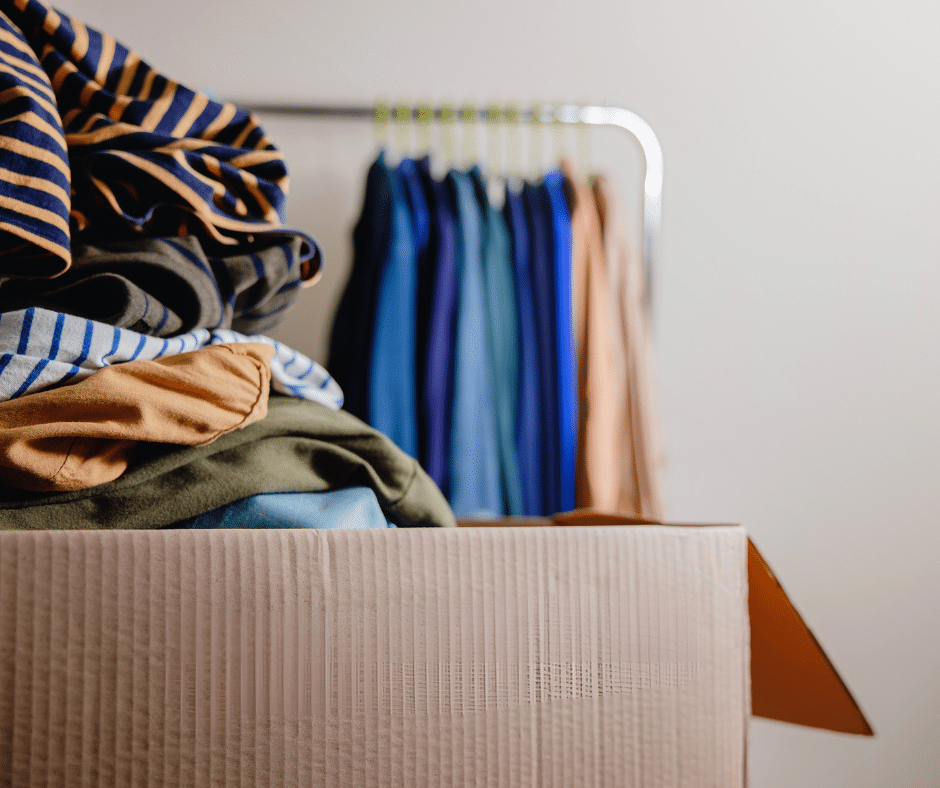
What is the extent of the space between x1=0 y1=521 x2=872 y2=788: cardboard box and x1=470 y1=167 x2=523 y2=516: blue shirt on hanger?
48cm

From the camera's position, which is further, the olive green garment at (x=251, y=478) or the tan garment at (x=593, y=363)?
the tan garment at (x=593, y=363)

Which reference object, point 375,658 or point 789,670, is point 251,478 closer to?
point 375,658

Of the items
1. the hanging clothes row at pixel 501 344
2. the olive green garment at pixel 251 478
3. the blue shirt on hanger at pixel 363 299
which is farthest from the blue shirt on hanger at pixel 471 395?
the olive green garment at pixel 251 478

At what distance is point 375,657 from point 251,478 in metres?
0.13

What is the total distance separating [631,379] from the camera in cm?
81

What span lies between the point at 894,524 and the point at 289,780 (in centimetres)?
121

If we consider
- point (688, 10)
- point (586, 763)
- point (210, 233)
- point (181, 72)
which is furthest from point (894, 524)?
point (181, 72)

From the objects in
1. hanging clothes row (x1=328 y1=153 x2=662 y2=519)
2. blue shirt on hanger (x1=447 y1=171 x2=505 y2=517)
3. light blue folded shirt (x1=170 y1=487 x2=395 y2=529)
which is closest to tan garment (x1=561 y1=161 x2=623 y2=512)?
hanging clothes row (x1=328 y1=153 x2=662 y2=519)

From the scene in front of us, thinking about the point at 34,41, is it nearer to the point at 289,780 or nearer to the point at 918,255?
the point at 289,780

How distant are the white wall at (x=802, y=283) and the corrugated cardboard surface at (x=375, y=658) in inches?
34.0

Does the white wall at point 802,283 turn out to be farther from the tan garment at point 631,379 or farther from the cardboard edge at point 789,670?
the cardboard edge at point 789,670

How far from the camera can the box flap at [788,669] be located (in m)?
0.31

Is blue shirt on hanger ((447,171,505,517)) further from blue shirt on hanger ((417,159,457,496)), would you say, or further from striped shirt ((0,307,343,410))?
striped shirt ((0,307,343,410))

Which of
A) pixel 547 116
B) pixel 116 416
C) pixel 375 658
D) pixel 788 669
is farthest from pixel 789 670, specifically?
pixel 547 116
